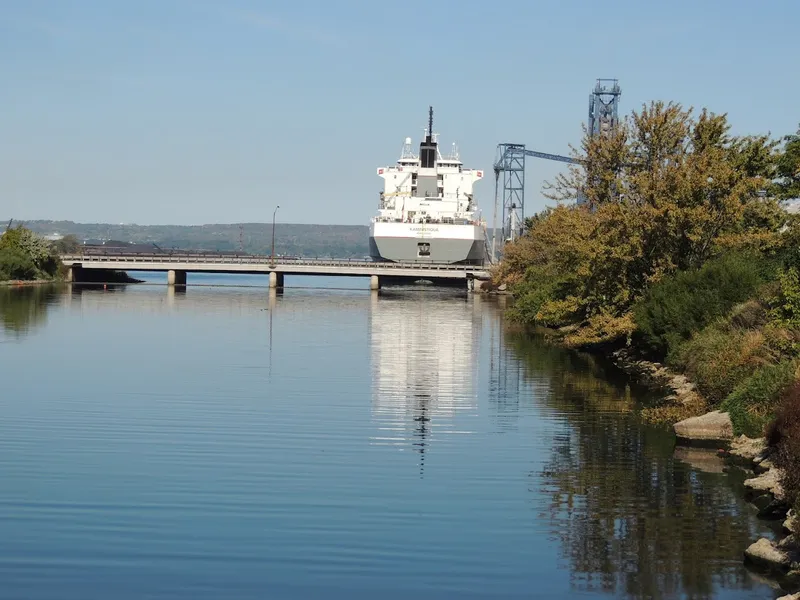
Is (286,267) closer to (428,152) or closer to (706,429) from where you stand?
(428,152)

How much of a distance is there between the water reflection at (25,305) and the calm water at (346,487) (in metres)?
13.0

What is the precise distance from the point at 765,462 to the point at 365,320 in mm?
44532

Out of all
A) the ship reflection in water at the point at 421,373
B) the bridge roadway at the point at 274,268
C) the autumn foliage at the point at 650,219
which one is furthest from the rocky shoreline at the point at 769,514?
the bridge roadway at the point at 274,268

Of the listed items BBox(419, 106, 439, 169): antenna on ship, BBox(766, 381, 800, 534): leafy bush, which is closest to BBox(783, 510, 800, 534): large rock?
BBox(766, 381, 800, 534): leafy bush

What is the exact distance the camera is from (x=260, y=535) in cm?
1695

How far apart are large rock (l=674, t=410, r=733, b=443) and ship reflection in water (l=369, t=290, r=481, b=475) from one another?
4.49 metres

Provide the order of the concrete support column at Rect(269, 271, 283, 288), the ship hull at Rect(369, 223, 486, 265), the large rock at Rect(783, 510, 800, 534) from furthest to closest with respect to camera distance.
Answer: the ship hull at Rect(369, 223, 486, 265), the concrete support column at Rect(269, 271, 283, 288), the large rock at Rect(783, 510, 800, 534)

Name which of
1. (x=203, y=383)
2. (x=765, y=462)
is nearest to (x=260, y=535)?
(x=765, y=462)

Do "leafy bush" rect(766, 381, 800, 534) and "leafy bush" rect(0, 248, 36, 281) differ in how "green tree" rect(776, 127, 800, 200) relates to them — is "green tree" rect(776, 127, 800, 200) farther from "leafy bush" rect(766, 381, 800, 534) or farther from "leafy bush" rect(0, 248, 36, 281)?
"leafy bush" rect(0, 248, 36, 281)

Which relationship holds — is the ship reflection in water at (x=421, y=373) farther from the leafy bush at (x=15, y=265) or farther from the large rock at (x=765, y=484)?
the leafy bush at (x=15, y=265)

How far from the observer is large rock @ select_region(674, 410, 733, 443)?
25359 mm

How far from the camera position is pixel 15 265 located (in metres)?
96.1

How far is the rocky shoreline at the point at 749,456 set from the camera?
1571 cm

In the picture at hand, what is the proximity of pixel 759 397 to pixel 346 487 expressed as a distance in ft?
29.4
